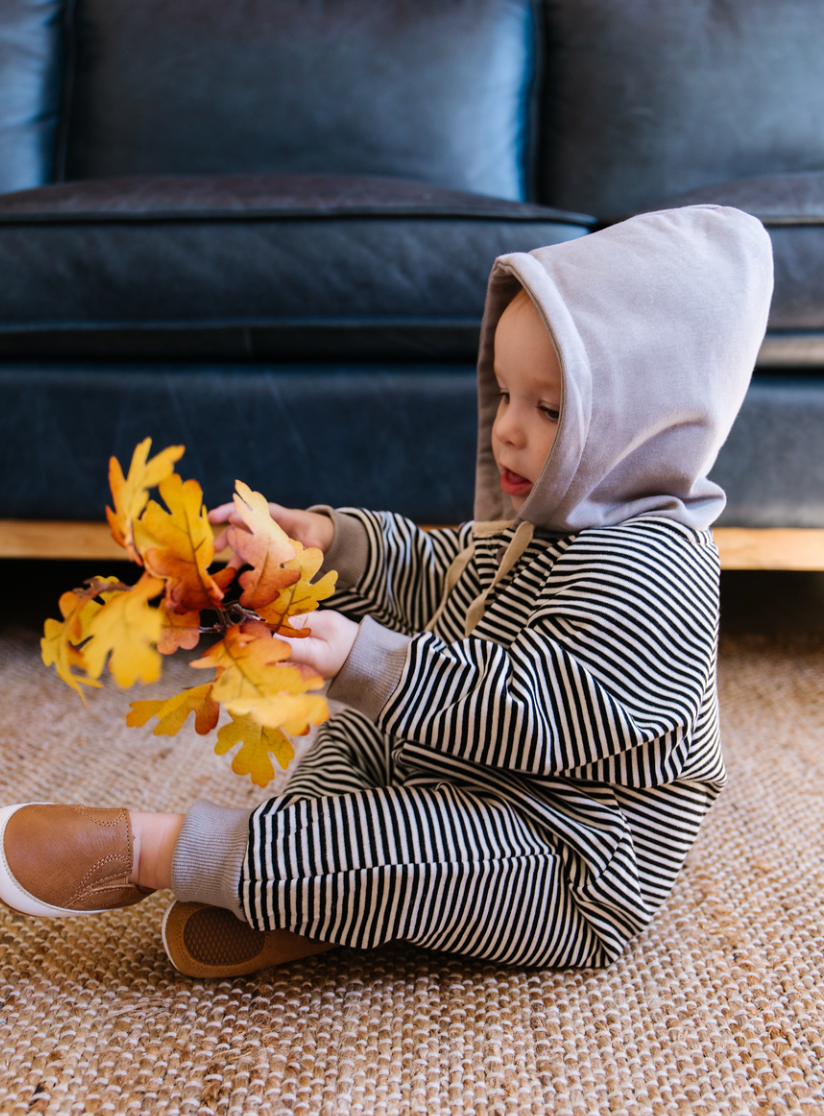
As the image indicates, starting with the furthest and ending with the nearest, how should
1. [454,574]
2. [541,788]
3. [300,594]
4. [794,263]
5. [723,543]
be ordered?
[723,543]
[794,263]
[454,574]
[541,788]
[300,594]

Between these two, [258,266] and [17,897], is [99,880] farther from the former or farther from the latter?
[258,266]

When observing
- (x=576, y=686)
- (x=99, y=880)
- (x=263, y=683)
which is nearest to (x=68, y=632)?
(x=263, y=683)

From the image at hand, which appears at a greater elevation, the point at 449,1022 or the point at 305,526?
the point at 305,526

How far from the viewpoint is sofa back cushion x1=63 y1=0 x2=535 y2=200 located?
1.37 metres

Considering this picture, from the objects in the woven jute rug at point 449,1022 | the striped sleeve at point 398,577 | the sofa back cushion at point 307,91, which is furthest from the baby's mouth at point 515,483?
the sofa back cushion at point 307,91

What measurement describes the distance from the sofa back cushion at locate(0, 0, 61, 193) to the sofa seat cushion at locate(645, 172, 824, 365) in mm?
1143

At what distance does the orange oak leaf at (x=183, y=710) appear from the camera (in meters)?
0.46

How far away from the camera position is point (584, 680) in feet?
1.80

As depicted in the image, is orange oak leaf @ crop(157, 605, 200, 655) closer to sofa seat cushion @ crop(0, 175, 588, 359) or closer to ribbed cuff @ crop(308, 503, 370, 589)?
ribbed cuff @ crop(308, 503, 370, 589)

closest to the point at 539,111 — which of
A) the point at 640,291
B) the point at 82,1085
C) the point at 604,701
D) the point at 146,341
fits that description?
the point at 146,341

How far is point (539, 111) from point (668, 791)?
1329mm

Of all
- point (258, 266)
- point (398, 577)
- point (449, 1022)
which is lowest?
point (449, 1022)

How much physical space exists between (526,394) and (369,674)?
0.25 metres

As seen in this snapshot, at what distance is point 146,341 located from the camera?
965 mm
